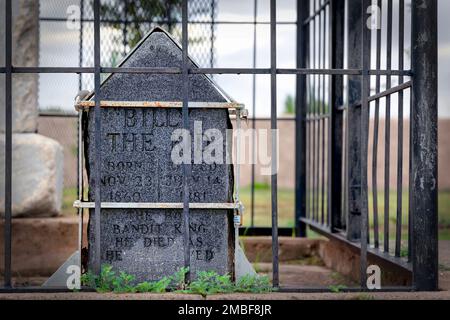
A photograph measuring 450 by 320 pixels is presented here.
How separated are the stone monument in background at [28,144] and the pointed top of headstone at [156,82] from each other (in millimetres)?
3484

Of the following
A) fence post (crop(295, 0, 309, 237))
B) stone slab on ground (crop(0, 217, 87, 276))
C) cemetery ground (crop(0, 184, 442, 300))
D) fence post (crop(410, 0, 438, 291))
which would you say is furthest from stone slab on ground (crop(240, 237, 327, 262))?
fence post (crop(410, 0, 438, 291))

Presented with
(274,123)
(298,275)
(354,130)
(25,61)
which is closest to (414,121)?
(274,123)

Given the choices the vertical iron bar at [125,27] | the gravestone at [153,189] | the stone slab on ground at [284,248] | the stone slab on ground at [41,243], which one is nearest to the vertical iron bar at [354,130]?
the gravestone at [153,189]

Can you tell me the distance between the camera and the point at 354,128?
22.6 ft

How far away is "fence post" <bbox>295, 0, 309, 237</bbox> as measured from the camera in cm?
918

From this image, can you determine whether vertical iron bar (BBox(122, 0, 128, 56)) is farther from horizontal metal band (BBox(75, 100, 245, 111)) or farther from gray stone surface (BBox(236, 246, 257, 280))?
gray stone surface (BBox(236, 246, 257, 280))

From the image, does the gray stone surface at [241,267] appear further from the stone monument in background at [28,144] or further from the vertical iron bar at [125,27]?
the vertical iron bar at [125,27]

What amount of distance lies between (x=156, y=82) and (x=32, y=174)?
3.76 metres

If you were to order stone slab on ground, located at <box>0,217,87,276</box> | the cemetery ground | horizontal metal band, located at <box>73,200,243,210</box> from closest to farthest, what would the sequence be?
1. the cemetery ground
2. horizontal metal band, located at <box>73,200,243,210</box>
3. stone slab on ground, located at <box>0,217,87,276</box>

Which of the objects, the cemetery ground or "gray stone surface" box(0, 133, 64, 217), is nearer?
the cemetery ground

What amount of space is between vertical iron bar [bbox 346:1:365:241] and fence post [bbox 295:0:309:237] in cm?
209

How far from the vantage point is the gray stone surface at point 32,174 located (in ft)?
28.0

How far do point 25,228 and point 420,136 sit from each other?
16.4ft

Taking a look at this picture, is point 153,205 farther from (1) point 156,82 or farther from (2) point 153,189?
(1) point 156,82
